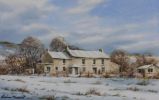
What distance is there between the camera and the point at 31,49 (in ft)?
276

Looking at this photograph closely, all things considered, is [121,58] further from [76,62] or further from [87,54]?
[76,62]

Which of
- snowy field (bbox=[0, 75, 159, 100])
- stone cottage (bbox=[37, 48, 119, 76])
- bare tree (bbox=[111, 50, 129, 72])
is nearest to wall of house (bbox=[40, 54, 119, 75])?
stone cottage (bbox=[37, 48, 119, 76])

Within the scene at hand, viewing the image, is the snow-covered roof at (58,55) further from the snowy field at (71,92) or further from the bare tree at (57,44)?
the snowy field at (71,92)

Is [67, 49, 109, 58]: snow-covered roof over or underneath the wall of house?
over

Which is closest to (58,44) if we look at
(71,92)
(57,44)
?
(57,44)

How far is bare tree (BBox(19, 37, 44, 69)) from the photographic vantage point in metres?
83.6

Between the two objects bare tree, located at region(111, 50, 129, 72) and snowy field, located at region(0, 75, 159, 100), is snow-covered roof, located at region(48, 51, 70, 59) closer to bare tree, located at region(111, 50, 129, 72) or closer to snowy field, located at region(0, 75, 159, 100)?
bare tree, located at region(111, 50, 129, 72)

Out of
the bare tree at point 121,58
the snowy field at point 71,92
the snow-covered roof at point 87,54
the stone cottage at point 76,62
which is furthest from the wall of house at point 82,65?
the snowy field at point 71,92

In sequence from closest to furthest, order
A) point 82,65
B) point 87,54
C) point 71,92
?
point 71,92 → point 82,65 → point 87,54

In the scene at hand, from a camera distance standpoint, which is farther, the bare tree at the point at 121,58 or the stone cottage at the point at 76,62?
the bare tree at the point at 121,58

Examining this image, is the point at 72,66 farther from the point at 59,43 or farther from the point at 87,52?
the point at 59,43

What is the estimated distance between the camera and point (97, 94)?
1323cm

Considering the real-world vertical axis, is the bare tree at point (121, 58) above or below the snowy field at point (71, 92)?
above

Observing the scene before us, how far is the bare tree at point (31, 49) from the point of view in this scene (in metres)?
83.6
